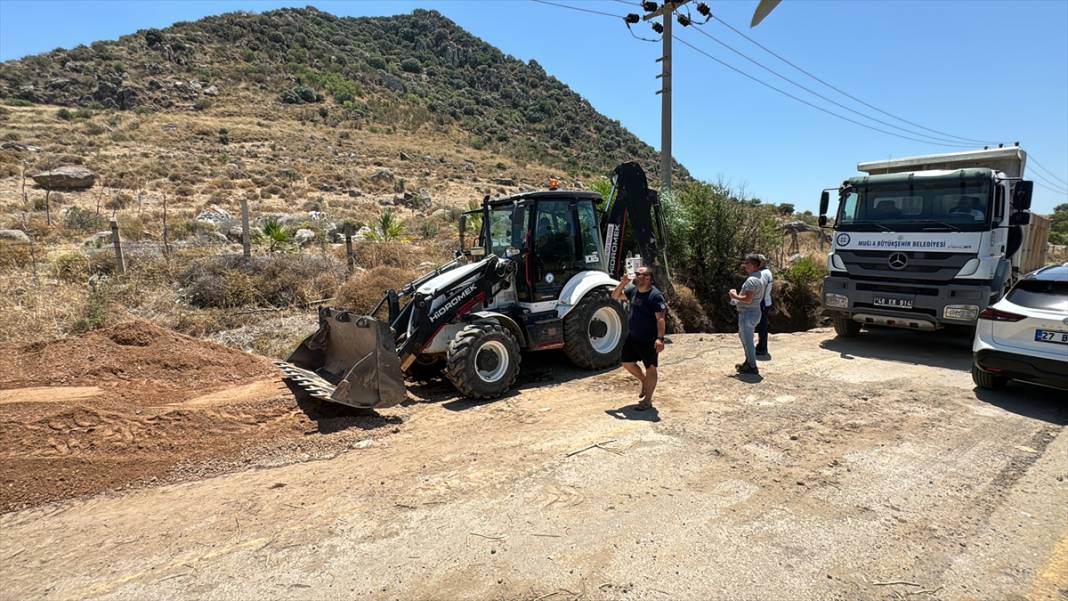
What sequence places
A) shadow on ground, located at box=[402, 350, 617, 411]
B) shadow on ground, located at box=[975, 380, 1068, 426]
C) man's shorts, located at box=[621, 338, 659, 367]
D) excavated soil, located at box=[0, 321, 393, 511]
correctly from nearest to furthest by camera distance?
excavated soil, located at box=[0, 321, 393, 511] → shadow on ground, located at box=[975, 380, 1068, 426] → man's shorts, located at box=[621, 338, 659, 367] → shadow on ground, located at box=[402, 350, 617, 411]

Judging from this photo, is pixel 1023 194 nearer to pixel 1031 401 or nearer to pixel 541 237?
pixel 1031 401

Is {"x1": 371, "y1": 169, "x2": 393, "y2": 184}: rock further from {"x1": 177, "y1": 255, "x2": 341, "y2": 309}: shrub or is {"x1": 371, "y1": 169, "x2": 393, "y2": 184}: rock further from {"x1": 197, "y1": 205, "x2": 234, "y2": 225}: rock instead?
{"x1": 177, "y1": 255, "x2": 341, "y2": 309}: shrub

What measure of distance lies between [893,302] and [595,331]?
4987 millimetres

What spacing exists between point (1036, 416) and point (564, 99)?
66.5 meters

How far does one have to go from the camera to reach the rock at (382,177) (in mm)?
30691

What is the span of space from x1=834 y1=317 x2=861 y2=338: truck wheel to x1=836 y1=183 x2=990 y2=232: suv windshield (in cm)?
173

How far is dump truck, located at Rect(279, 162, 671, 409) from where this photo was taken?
6207 millimetres

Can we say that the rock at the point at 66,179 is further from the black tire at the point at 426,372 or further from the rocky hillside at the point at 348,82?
the black tire at the point at 426,372

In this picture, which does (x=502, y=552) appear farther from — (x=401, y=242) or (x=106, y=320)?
(x=401, y=242)

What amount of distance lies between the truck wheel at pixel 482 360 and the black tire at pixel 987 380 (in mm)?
5741

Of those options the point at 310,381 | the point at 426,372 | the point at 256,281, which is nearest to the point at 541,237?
the point at 426,372

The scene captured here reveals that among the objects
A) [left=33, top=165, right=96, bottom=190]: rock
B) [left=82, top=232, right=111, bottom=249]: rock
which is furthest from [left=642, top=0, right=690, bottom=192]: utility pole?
[left=33, top=165, right=96, bottom=190]: rock

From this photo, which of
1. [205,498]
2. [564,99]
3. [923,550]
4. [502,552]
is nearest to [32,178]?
[205,498]

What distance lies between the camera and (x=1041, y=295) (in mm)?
6258
